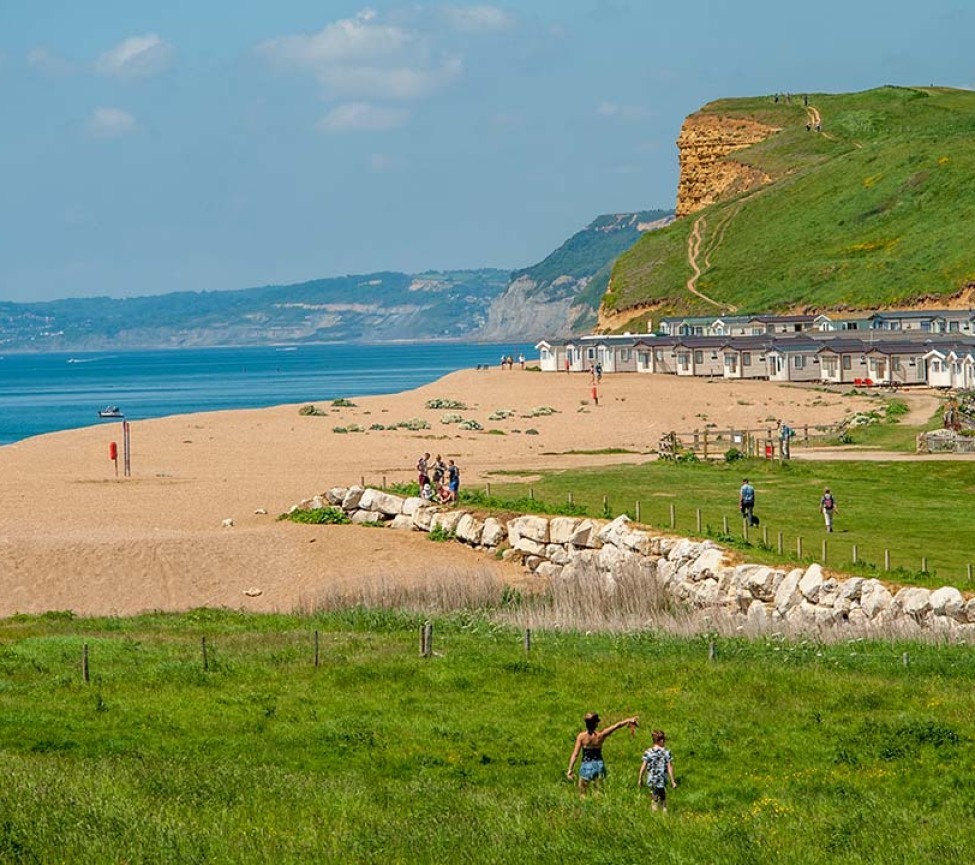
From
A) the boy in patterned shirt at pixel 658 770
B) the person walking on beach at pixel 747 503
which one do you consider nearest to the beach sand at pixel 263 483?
the person walking on beach at pixel 747 503

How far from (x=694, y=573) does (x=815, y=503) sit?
32.4ft

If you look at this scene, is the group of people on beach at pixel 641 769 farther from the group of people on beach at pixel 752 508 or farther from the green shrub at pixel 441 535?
the green shrub at pixel 441 535

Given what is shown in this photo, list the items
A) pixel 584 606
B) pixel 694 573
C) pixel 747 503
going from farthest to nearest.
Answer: pixel 747 503 → pixel 694 573 → pixel 584 606

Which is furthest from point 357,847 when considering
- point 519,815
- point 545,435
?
point 545,435

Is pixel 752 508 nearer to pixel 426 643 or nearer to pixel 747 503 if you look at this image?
pixel 747 503

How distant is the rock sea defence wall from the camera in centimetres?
3034

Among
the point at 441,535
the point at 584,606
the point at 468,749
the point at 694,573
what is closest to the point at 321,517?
the point at 441,535

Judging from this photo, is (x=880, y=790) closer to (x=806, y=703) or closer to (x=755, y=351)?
(x=806, y=703)

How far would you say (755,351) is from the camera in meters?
116

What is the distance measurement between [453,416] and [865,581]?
171 feet

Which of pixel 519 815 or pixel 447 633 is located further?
pixel 447 633

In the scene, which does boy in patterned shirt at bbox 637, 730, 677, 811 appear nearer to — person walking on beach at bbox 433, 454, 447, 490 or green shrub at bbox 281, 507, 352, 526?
green shrub at bbox 281, 507, 352, 526

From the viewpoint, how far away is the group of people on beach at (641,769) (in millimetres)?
19328

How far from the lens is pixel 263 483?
5606 centimetres
